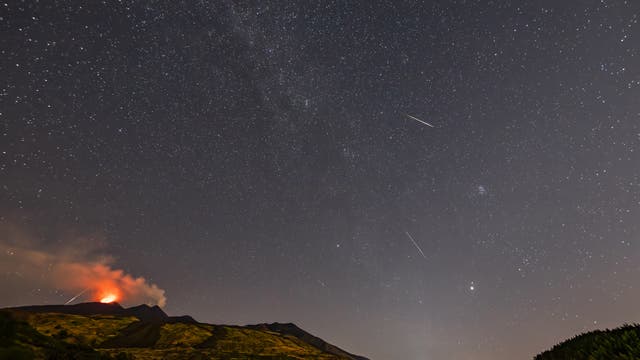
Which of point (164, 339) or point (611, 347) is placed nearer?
point (611, 347)

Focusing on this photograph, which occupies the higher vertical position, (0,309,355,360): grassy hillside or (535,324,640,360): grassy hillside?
(0,309,355,360): grassy hillside

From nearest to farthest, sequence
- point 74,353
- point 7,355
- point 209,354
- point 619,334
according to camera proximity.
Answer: point 619,334 → point 7,355 → point 74,353 → point 209,354

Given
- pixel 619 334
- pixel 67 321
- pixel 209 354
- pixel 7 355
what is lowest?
pixel 7 355

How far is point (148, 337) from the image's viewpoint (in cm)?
13575

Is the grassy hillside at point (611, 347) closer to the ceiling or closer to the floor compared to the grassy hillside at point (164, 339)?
closer to the floor

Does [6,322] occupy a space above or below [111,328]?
below

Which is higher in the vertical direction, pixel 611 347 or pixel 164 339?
pixel 164 339

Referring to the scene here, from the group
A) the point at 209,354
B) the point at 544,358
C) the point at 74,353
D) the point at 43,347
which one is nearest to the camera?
the point at 544,358

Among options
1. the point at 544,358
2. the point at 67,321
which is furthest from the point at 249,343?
the point at 544,358

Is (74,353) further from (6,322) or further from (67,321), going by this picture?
(67,321)

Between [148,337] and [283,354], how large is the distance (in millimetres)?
51203

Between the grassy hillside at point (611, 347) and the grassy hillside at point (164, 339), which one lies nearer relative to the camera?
the grassy hillside at point (611, 347)

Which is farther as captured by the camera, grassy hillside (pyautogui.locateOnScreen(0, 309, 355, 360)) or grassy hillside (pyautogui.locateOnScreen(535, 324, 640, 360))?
grassy hillside (pyautogui.locateOnScreen(0, 309, 355, 360))

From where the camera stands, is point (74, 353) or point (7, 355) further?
point (74, 353)
